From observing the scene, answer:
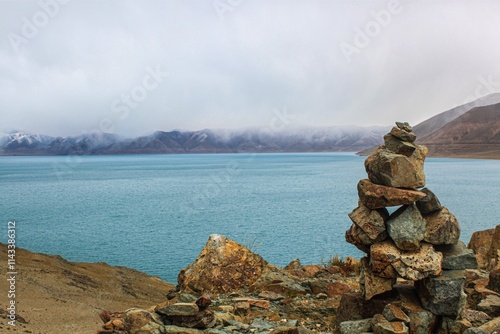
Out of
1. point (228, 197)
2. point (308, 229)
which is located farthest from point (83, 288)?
point (228, 197)

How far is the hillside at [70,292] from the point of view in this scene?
1775 cm

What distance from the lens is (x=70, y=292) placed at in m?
24.7

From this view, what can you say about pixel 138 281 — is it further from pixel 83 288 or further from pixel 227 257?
pixel 227 257

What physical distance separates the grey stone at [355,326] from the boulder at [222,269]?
5.98 meters

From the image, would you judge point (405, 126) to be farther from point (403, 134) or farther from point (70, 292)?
point (70, 292)

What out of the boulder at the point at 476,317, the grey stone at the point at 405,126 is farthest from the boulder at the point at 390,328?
the grey stone at the point at 405,126

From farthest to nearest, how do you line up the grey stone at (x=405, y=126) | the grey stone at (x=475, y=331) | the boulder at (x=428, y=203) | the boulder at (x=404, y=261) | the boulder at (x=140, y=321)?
the grey stone at (x=405, y=126) → the boulder at (x=428, y=203) → the boulder at (x=140, y=321) → the boulder at (x=404, y=261) → the grey stone at (x=475, y=331)

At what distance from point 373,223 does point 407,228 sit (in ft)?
2.93

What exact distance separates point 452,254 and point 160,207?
65584mm

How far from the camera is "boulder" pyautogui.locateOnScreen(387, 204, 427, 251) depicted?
11609mm

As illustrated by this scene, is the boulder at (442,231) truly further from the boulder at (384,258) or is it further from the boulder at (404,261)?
the boulder at (384,258)

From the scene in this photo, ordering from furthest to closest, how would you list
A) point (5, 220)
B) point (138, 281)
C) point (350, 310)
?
point (5, 220)
point (138, 281)
point (350, 310)

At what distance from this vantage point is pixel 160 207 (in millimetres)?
73938

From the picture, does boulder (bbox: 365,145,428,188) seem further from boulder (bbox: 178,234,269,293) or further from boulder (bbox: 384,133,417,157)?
boulder (bbox: 178,234,269,293)
